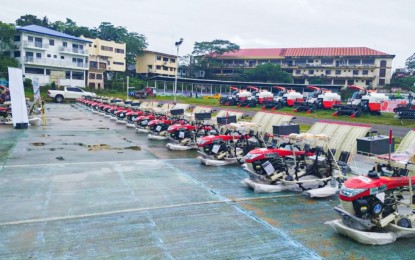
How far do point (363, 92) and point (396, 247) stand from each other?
23.7m

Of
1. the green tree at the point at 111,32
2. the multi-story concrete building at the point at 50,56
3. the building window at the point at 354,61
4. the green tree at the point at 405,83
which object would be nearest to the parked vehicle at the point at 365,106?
the green tree at the point at 405,83

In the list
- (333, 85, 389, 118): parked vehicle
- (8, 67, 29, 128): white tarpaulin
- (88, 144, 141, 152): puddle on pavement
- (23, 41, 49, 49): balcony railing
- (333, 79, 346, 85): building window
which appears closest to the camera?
(88, 144, 141, 152): puddle on pavement

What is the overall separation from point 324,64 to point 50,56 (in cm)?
4175

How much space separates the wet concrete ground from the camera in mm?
4578

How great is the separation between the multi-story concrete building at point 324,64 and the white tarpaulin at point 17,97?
47.9 meters

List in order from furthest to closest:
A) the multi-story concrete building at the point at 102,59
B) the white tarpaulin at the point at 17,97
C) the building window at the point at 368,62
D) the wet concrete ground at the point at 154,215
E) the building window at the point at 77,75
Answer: the multi-story concrete building at the point at 102,59 < the building window at the point at 368,62 < the building window at the point at 77,75 < the white tarpaulin at the point at 17,97 < the wet concrete ground at the point at 154,215

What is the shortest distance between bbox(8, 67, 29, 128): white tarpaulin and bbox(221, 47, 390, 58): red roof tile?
5120 cm

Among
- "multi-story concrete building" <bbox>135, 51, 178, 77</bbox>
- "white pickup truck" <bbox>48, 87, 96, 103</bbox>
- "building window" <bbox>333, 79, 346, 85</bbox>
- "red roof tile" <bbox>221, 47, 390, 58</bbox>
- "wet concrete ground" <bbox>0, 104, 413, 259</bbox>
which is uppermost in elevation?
"red roof tile" <bbox>221, 47, 390, 58</bbox>

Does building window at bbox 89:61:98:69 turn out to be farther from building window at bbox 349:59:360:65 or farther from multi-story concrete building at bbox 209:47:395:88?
building window at bbox 349:59:360:65

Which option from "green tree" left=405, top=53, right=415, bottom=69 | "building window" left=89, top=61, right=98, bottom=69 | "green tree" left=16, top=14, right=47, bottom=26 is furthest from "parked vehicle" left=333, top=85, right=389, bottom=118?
"green tree" left=16, top=14, right=47, bottom=26

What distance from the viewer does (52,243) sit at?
4645 millimetres

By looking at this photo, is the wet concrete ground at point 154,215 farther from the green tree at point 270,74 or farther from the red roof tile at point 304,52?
the red roof tile at point 304,52

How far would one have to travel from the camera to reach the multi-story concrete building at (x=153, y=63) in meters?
65.3

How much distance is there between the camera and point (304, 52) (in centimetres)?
6166
